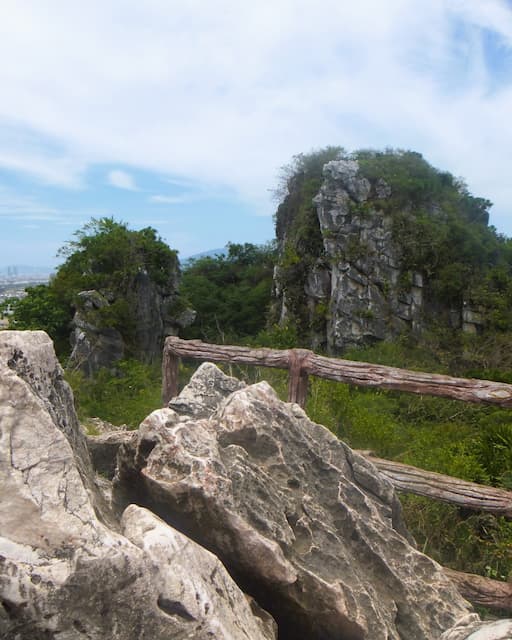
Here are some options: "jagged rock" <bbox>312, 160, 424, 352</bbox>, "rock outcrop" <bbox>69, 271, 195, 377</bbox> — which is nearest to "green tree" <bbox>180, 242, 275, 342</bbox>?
"rock outcrop" <bbox>69, 271, 195, 377</bbox>

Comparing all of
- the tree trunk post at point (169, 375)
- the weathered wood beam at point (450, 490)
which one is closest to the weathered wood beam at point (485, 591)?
the weathered wood beam at point (450, 490)

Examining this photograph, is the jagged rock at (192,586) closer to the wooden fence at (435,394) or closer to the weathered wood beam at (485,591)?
the weathered wood beam at (485,591)

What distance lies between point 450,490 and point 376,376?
1.07m

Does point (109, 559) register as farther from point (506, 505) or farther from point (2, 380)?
point (506, 505)

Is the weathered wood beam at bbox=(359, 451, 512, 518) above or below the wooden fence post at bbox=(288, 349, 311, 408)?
below

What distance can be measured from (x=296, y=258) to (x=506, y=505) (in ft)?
73.1

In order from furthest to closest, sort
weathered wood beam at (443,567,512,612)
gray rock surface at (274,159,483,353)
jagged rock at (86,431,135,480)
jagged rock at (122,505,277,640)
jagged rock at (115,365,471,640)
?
1. gray rock surface at (274,159,483,353)
2. jagged rock at (86,431,135,480)
3. weathered wood beam at (443,567,512,612)
4. jagged rock at (115,365,471,640)
5. jagged rock at (122,505,277,640)

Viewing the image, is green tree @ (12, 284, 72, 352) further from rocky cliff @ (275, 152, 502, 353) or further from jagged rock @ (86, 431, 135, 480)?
jagged rock @ (86, 431, 135, 480)

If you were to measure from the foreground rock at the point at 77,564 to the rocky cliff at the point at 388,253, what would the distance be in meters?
20.7

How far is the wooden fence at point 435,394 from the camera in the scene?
357 centimetres

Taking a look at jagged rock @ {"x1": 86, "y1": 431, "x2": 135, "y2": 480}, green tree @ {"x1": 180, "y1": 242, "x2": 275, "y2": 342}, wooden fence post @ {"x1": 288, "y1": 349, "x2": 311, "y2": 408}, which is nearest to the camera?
jagged rock @ {"x1": 86, "y1": 431, "x2": 135, "y2": 480}

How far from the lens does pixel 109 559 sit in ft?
5.71

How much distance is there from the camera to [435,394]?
4.27m

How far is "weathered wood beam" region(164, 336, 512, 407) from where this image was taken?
4012mm
